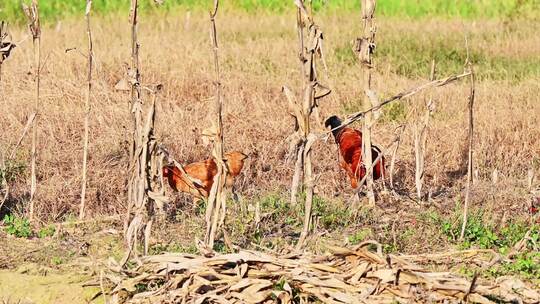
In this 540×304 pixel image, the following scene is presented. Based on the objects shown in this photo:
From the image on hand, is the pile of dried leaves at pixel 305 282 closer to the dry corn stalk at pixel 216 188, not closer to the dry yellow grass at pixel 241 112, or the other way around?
the dry corn stalk at pixel 216 188

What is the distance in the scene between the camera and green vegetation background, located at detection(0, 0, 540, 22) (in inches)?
547

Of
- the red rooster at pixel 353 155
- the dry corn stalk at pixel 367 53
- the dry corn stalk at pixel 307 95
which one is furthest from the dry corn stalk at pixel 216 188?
the red rooster at pixel 353 155

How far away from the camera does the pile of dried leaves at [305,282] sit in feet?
14.6

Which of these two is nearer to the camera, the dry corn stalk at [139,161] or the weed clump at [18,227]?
the dry corn stalk at [139,161]

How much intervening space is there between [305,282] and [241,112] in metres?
3.91

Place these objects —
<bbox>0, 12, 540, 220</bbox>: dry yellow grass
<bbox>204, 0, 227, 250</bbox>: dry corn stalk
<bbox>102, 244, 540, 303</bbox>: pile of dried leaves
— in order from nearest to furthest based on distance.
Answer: <bbox>102, 244, 540, 303</bbox>: pile of dried leaves → <bbox>204, 0, 227, 250</bbox>: dry corn stalk → <bbox>0, 12, 540, 220</bbox>: dry yellow grass

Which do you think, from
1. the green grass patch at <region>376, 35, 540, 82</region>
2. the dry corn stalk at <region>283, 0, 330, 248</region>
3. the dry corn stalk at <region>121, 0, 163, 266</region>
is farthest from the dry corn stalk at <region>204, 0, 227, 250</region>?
the green grass patch at <region>376, 35, 540, 82</region>

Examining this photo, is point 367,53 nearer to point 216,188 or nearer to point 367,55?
point 367,55

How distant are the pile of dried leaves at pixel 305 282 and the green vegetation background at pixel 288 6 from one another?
9.40 meters

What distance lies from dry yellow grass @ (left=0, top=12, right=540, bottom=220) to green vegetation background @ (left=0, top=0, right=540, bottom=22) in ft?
7.33

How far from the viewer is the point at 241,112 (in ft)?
27.2

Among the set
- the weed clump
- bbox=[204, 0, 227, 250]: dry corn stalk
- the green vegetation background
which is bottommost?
the weed clump

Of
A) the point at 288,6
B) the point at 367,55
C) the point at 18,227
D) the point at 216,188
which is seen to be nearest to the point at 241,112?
the point at 367,55

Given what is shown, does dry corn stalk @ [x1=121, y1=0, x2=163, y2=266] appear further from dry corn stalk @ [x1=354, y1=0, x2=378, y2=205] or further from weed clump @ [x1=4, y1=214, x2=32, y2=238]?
dry corn stalk @ [x1=354, y1=0, x2=378, y2=205]
